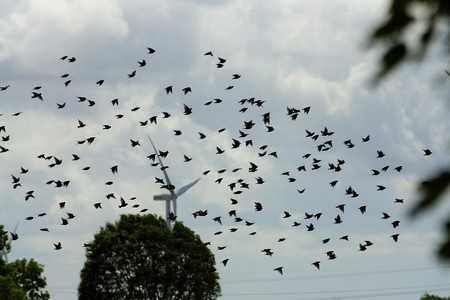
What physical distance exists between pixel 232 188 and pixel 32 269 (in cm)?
4348

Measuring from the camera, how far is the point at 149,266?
113062 mm

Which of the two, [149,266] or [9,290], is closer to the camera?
[9,290]

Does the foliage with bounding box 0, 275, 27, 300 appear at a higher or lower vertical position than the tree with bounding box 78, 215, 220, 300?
lower

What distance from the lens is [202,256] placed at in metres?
114

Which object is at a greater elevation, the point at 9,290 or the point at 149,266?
the point at 149,266

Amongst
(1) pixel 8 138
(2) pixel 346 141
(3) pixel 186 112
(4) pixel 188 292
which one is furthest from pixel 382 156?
(4) pixel 188 292

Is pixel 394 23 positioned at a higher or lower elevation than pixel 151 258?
lower

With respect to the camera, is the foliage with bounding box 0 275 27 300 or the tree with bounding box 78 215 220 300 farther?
the tree with bounding box 78 215 220 300

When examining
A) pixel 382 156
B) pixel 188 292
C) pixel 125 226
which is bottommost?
pixel 382 156

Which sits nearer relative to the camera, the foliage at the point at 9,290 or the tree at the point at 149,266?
the foliage at the point at 9,290

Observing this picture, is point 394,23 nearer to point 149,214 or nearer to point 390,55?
point 390,55

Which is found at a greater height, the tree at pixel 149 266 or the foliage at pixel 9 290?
the tree at pixel 149 266

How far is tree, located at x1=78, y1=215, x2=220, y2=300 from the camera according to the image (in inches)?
4397

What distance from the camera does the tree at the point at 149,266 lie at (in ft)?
366
